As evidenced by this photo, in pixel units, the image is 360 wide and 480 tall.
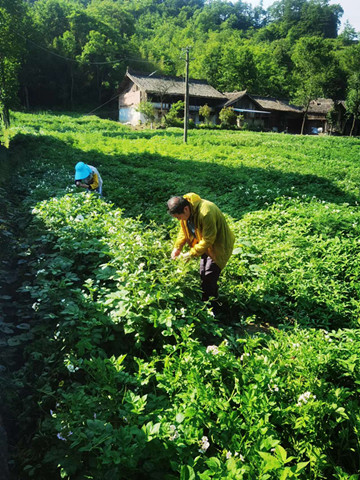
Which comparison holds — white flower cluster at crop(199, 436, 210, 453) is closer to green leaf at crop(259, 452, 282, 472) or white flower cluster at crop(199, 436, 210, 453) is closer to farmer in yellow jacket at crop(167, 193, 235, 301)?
green leaf at crop(259, 452, 282, 472)

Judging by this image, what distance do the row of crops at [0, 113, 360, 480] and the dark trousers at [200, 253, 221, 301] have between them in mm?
183

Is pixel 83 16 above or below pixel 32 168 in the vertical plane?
above

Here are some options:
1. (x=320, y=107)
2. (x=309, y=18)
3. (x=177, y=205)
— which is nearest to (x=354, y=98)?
(x=320, y=107)

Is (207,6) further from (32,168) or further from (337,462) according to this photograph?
(337,462)

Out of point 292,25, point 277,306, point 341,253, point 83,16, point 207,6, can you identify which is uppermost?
point 207,6

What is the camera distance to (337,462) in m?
2.19

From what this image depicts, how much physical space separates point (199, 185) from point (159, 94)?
1286 inches

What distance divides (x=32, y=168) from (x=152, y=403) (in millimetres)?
10914

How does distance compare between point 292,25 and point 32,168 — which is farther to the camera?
point 292,25

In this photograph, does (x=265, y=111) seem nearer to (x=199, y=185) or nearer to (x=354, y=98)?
(x=354, y=98)

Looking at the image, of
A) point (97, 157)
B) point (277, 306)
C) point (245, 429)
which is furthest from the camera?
point (97, 157)

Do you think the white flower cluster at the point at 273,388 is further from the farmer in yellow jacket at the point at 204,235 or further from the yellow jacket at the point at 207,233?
the yellow jacket at the point at 207,233

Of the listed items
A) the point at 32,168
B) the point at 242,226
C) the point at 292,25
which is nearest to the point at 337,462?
the point at 242,226

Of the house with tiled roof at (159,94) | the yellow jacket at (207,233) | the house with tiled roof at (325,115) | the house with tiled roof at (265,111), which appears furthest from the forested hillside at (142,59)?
the yellow jacket at (207,233)
